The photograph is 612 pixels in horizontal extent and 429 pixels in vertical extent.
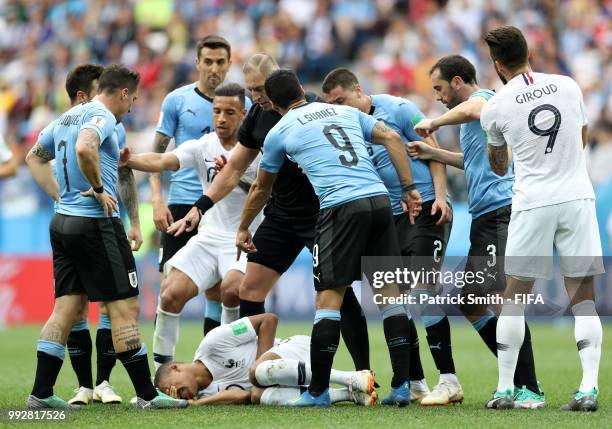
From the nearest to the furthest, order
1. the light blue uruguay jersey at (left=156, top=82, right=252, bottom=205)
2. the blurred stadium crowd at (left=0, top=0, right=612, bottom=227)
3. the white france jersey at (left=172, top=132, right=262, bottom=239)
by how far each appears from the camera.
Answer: the white france jersey at (left=172, top=132, right=262, bottom=239)
the light blue uruguay jersey at (left=156, top=82, right=252, bottom=205)
the blurred stadium crowd at (left=0, top=0, right=612, bottom=227)

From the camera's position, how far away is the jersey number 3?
7.70 m

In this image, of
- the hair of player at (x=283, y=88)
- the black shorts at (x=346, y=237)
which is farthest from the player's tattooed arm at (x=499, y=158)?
the hair of player at (x=283, y=88)

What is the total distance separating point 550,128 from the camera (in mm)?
7707

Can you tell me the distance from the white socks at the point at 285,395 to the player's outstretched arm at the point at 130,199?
5.50 ft

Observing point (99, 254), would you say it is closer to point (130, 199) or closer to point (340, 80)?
point (130, 199)

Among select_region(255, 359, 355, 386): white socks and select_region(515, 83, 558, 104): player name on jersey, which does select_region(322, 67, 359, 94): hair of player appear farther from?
select_region(255, 359, 355, 386): white socks

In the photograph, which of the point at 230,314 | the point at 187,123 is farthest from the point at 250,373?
the point at 187,123

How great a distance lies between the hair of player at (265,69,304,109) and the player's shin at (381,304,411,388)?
5.84ft

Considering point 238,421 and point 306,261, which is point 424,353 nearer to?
point 306,261

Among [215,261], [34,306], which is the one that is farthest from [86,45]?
[215,261]

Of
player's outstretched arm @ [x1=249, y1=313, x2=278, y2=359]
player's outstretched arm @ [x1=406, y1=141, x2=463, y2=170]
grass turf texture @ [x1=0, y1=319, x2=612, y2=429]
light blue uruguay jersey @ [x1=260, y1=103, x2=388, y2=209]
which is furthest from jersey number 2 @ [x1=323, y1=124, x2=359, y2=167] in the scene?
grass turf texture @ [x1=0, y1=319, x2=612, y2=429]

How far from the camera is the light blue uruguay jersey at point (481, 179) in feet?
28.8

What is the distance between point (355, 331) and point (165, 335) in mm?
1706

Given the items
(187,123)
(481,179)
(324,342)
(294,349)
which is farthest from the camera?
(187,123)
